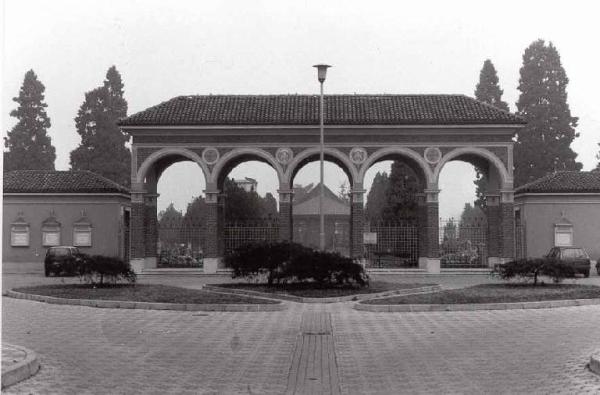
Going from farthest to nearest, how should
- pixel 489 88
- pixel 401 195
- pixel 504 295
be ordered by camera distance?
pixel 401 195, pixel 489 88, pixel 504 295

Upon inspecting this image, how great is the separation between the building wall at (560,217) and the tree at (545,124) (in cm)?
920

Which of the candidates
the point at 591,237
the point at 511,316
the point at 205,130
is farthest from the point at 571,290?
the point at 205,130

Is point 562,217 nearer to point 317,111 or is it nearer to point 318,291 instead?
point 317,111

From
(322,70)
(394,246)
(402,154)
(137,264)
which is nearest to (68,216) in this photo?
(137,264)

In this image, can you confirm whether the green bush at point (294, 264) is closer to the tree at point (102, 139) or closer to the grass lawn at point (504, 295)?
the grass lawn at point (504, 295)

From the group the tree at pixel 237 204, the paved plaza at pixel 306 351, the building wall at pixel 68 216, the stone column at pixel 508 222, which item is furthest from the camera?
the tree at pixel 237 204

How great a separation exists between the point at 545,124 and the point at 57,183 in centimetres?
2829

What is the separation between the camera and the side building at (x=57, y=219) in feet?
115

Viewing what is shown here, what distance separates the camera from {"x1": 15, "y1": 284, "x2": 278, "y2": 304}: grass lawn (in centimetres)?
1719

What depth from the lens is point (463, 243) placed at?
125 ft

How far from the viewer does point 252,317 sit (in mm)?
14867

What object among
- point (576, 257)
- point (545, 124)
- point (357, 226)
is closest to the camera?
point (576, 257)

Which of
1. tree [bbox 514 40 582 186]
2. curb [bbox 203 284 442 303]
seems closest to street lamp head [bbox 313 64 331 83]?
curb [bbox 203 284 442 303]

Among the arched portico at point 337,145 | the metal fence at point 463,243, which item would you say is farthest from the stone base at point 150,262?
the metal fence at point 463,243
